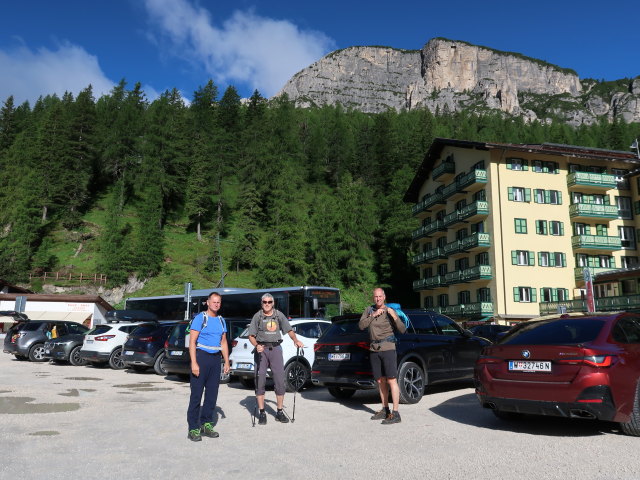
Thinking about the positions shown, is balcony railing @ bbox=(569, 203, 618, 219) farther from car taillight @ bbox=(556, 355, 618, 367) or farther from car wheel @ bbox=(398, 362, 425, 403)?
car taillight @ bbox=(556, 355, 618, 367)

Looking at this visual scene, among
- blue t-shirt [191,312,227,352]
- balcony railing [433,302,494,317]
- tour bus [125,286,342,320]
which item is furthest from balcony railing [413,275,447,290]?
blue t-shirt [191,312,227,352]

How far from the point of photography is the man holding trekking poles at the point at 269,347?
8.16 metres

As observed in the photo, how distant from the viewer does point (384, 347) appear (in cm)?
808

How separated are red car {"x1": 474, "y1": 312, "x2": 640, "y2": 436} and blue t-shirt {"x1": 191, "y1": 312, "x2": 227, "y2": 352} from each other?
3723 millimetres

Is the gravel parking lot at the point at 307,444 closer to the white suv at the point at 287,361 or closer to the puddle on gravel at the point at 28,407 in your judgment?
the puddle on gravel at the point at 28,407

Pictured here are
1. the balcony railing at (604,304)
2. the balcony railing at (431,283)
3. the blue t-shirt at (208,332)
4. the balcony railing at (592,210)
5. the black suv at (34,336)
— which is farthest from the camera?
the balcony railing at (431,283)

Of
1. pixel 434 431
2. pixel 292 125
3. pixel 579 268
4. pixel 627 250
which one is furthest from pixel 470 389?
pixel 292 125

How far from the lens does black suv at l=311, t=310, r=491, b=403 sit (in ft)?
31.6

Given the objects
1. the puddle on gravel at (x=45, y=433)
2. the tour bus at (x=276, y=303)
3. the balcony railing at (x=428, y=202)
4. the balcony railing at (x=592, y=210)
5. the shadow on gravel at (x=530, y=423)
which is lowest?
the puddle on gravel at (x=45, y=433)

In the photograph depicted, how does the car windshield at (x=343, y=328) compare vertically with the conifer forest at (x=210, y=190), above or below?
below

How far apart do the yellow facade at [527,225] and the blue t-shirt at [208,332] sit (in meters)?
40.8

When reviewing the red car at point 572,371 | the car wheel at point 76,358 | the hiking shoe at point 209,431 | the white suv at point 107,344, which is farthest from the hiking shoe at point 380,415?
the car wheel at point 76,358

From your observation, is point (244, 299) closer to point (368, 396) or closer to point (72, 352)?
point (72, 352)

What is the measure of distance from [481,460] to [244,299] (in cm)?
2335
